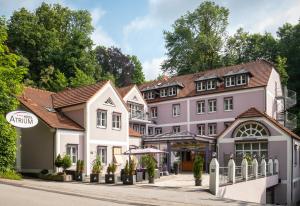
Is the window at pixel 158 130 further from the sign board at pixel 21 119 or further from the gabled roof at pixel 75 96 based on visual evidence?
the sign board at pixel 21 119

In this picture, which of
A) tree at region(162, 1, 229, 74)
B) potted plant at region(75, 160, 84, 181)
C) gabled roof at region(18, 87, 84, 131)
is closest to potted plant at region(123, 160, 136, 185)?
potted plant at region(75, 160, 84, 181)

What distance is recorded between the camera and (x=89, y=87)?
36.4 m

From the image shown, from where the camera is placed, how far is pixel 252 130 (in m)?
36.3

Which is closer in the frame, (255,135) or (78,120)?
(78,120)

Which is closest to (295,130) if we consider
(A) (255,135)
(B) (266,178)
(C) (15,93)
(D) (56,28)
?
(A) (255,135)

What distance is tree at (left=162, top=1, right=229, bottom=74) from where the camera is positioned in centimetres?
6500

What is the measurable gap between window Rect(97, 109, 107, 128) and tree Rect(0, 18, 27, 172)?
25.5 feet

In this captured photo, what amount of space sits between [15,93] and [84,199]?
14.2m

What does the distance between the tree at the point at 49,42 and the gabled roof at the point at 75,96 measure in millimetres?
17941

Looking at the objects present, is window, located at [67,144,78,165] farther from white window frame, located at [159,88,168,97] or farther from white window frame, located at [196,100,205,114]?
white window frame, located at [159,88,168,97]

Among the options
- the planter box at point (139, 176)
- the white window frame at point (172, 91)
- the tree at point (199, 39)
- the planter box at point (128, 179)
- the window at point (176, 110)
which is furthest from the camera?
the tree at point (199, 39)

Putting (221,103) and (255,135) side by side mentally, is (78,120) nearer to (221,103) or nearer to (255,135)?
(255,135)

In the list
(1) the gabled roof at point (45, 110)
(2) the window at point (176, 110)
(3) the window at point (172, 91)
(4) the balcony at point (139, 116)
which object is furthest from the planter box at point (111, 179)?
(3) the window at point (172, 91)

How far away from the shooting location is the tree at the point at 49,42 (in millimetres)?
56594
